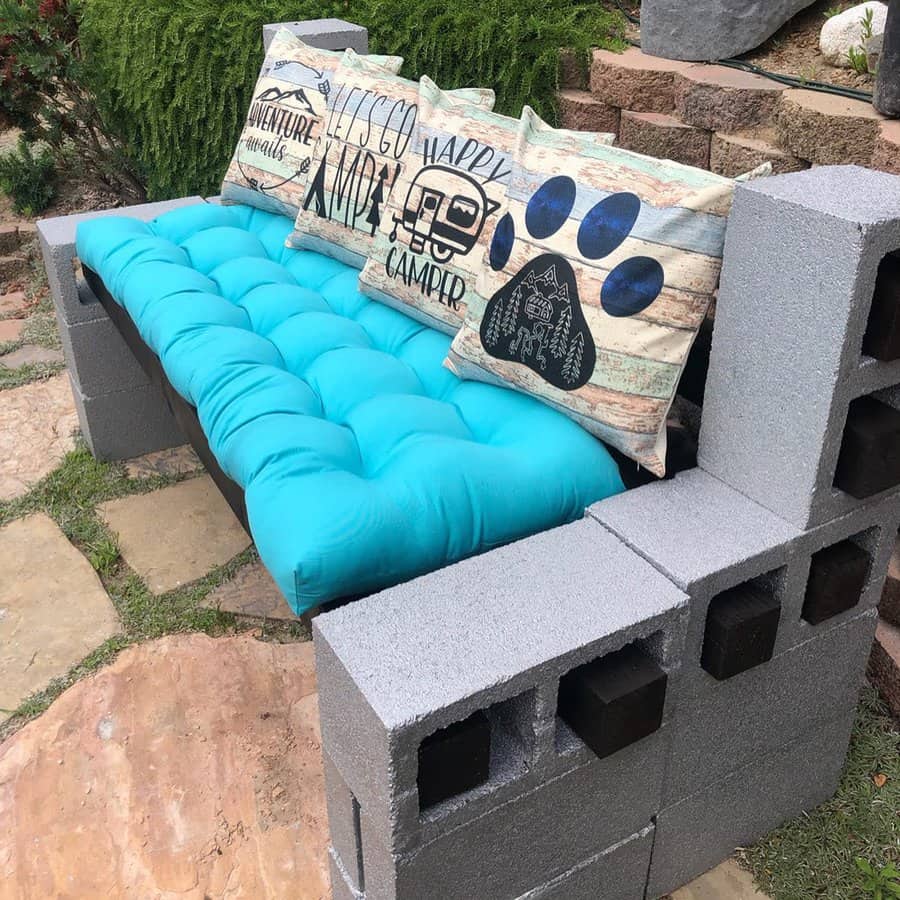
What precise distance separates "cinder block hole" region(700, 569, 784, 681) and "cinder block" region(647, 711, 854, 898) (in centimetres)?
29

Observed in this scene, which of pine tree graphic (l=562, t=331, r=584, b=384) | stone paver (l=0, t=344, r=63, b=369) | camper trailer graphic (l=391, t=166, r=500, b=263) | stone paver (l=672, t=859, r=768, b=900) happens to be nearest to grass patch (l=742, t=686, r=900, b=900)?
stone paver (l=672, t=859, r=768, b=900)

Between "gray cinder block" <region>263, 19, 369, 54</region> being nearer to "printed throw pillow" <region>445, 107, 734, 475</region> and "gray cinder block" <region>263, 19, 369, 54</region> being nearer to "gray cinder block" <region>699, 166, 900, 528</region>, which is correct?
"printed throw pillow" <region>445, 107, 734, 475</region>

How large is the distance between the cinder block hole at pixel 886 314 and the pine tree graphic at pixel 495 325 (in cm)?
57

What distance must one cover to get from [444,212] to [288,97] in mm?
917

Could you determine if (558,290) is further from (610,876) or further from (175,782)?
(175,782)

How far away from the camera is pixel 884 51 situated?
2.07 m

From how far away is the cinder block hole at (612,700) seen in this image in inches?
48.2

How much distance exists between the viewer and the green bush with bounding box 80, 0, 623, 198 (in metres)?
3.19

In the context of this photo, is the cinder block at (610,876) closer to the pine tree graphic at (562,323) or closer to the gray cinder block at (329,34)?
the pine tree graphic at (562,323)

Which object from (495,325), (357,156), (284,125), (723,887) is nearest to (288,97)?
(284,125)

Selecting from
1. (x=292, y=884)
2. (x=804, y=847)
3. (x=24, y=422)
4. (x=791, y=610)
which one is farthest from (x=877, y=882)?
(x=24, y=422)

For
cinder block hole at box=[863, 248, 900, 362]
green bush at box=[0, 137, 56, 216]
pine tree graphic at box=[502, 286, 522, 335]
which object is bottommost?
green bush at box=[0, 137, 56, 216]

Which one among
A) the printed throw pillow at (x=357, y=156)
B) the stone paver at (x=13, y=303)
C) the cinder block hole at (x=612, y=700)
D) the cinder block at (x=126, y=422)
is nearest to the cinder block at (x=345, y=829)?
the cinder block hole at (x=612, y=700)

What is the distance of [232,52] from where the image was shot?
3.51 meters
